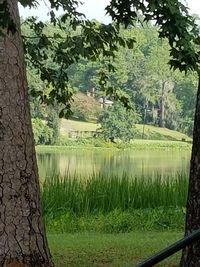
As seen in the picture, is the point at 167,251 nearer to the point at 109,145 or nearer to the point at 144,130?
the point at 109,145

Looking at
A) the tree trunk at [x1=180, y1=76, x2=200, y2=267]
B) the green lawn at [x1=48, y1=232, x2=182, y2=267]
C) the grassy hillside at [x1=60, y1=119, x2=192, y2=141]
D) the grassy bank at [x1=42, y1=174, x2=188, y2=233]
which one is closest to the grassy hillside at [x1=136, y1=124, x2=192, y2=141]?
the grassy hillside at [x1=60, y1=119, x2=192, y2=141]

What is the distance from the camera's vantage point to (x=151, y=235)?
7.14 m

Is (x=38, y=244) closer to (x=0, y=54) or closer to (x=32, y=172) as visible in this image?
(x=32, y=172)

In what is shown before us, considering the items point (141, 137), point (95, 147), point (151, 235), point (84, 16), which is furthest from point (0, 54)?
point (141, 137)

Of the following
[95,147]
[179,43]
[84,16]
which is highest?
[84,16]

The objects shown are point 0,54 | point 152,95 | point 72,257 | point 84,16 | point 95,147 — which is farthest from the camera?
point 152,95

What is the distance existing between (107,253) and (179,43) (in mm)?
1909

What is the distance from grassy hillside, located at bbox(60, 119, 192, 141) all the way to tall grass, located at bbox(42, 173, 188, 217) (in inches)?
1372

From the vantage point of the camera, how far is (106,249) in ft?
19.3

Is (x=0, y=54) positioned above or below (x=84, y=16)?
below

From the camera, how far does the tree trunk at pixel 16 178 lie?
431cm

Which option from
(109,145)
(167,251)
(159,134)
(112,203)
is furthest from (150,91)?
(167,251)

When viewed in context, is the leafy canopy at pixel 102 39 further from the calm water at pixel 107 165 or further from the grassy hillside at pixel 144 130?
the grassy hillside at pixel 144 130

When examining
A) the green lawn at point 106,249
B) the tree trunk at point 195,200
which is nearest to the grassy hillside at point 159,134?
the green lawn at point 106,249
